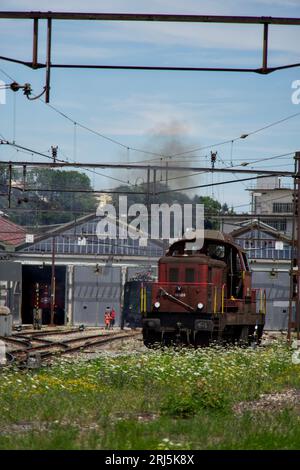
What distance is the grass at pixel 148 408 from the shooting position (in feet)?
31.4

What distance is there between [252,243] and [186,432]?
54.4 metres

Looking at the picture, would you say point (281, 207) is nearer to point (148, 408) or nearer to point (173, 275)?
point (173, 275)

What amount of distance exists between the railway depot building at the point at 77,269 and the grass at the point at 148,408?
130ft

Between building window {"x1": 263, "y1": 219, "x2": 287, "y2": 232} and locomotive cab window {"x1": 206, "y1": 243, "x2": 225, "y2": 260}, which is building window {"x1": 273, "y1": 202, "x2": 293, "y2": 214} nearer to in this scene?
building window {"x1": 263, "y1": 219, "x2": 287, "y2": 232}

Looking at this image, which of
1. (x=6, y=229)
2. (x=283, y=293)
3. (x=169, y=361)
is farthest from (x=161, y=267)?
(x=6, y=229)

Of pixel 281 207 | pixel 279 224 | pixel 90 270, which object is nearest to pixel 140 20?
pixel 90 270

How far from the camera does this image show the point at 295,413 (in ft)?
39.8

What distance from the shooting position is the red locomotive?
2752 centimetres

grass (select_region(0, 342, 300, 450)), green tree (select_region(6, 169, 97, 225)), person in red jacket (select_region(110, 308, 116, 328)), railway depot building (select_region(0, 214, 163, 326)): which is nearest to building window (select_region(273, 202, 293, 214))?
railway depot building (select_region(0, 214, 163, 326))

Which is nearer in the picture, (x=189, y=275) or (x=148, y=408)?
(x=148, y=408)

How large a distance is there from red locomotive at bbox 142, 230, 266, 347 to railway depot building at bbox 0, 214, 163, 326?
2712 centimetres

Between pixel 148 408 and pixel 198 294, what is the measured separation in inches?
591

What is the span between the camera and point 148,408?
507 inches

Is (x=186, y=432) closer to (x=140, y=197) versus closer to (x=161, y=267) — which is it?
(x=161, y=267)
